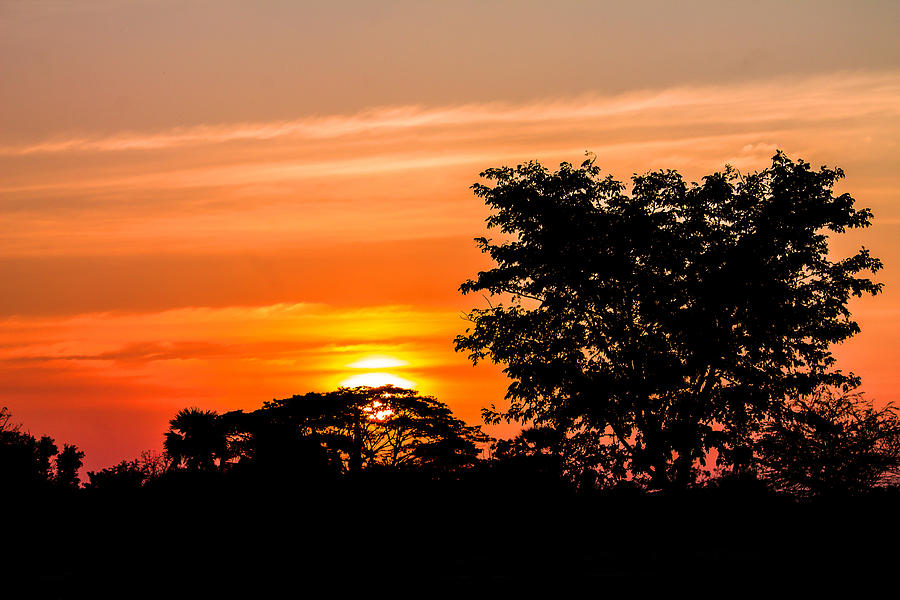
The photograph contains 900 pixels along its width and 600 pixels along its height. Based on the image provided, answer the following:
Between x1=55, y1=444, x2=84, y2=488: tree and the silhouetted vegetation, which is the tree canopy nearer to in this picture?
x1=55, y1=444, x2=84, y2=488: tree

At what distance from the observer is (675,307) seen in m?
39.6

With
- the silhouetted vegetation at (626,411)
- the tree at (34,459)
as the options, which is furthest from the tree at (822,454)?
the tree at (34,459)

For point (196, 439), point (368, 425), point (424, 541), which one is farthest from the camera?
point (368, 425)

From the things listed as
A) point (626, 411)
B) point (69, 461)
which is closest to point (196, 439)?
point (69, 461)

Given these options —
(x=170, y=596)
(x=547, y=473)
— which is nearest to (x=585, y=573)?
(x=170, y=596)

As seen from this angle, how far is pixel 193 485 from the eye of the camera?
4025 cm

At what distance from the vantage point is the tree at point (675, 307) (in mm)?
39250

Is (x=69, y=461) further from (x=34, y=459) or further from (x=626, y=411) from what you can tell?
(x=626, y=411)

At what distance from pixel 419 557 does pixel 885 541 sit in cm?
1349

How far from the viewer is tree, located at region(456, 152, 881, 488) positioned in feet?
129

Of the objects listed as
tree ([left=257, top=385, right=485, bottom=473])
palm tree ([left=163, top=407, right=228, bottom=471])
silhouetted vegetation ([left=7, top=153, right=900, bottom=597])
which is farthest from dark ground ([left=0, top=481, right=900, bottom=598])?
tree ([left=257, top=385, right=485, bottom=473])

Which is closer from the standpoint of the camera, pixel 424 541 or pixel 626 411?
pixel 424 541

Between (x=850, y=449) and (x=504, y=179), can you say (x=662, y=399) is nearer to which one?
(x=850, y=449)

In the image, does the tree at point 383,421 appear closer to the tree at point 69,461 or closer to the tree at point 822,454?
the tree at point 69,461
